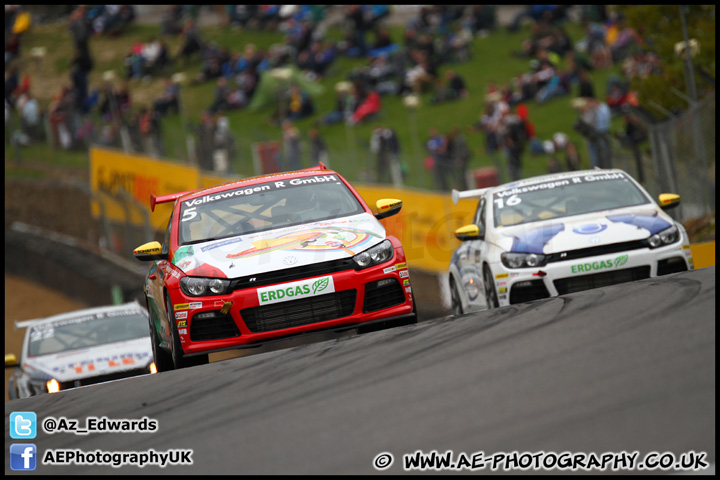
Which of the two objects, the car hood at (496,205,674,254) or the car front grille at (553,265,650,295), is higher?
the car hood at (496,205,674,254)

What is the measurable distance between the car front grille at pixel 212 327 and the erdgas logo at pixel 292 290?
12.8 inches

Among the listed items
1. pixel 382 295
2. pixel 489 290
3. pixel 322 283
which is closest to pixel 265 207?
pixel 322 283

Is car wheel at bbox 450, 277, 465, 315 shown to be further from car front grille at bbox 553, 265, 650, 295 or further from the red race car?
the red race car

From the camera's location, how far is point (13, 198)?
31.3 metres

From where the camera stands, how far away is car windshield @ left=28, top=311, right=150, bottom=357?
12734 mm

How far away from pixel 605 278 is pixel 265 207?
121 inches

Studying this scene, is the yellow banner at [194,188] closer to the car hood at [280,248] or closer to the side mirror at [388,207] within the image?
the side mirror at [388,207]

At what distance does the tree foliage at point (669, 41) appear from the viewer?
16.3 m

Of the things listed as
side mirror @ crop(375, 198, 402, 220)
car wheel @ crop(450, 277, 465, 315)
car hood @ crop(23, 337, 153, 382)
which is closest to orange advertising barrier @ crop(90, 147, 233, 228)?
car hood @ crop(23, 337, 153, 382)

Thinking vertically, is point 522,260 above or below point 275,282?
above

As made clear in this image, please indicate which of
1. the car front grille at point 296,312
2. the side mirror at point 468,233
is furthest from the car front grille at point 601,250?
the car front grille at point 296,312

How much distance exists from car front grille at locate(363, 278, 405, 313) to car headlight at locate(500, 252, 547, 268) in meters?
1.51

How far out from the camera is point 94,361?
11.9 m

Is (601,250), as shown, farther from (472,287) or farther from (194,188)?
(194,188)
